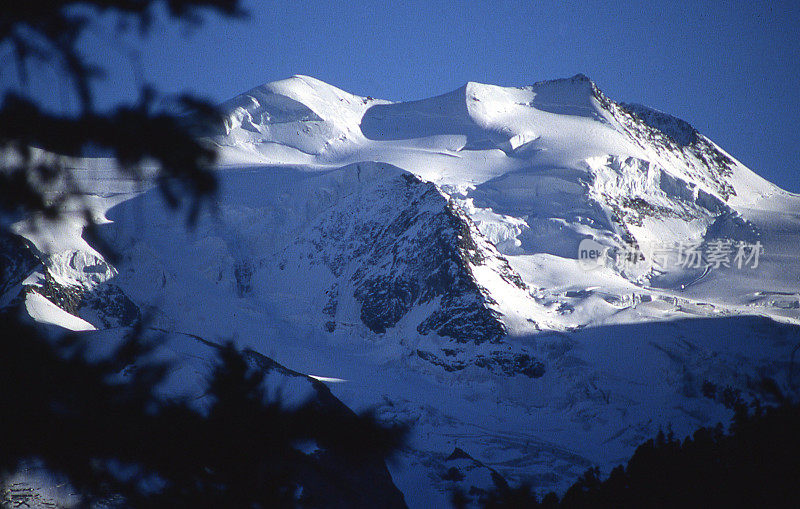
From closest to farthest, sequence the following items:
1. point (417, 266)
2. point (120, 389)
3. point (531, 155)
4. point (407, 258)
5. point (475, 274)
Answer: point (120, 389), point (475, 274), point (417, 266), point (407, 258), point (531, 155)

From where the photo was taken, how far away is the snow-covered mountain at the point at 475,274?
6675 centimetres

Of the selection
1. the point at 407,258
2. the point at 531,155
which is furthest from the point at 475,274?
Result: the point at 531,155

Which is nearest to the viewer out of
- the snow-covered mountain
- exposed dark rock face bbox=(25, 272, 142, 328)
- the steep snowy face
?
the snow-covered mountain

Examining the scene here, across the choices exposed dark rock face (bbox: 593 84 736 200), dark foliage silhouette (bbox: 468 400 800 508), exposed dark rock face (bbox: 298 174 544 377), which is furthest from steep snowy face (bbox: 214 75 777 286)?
dark foliage silhouette (bbox: 468 400 800 508)

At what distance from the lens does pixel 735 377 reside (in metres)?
68.5

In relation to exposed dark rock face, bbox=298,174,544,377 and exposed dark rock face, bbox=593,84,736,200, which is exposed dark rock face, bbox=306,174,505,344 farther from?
exposed dark rock face, bbox=593,84,736,200

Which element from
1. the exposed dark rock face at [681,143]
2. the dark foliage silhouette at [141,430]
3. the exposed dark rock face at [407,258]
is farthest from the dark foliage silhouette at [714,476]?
the exposed dark rock face at [681,143]

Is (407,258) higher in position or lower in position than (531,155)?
lower

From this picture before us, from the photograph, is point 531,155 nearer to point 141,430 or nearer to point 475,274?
point 475,274

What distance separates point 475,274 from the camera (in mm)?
87500

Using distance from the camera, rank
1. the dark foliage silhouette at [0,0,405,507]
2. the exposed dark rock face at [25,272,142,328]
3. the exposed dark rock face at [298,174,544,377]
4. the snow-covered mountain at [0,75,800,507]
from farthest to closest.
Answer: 1. the exposed dark rock face at [298,174,544,377]
2. the exposed dark rock face at [25,272,142,328]
3. the snow-covered mountain at [0,75,800,507]
4. the dark foliage silhouette at [0,0,405,507]

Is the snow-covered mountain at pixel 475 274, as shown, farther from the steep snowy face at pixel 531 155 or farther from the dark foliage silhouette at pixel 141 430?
the dark foliage silhouette at pixel 141 430

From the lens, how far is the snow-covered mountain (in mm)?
66750

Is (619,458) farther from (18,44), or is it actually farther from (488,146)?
(488,146)
